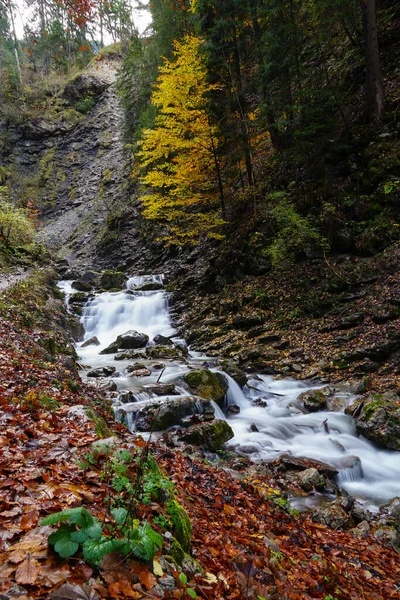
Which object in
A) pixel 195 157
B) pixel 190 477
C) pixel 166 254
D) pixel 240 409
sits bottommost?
pixel 240 409

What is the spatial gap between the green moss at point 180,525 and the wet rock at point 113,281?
60.8 feet

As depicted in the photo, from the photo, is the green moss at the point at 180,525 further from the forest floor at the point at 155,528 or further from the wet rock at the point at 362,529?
the wet rock at the point at 362,529

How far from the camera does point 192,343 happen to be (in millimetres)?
13719

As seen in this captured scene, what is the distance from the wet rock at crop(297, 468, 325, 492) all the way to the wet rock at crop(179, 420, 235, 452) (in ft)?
5.28

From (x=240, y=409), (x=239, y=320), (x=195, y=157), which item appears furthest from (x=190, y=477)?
(x=195, y=157)

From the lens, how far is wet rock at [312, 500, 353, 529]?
4707mm

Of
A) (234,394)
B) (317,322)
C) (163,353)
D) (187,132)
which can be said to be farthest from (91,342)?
(187,132)

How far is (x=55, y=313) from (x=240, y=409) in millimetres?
8643

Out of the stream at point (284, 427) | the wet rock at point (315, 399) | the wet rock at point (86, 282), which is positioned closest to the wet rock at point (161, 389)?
the stream at point (284, 427)

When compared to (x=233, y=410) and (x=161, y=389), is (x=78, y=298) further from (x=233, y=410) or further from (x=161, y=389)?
Result: (x=233, y=410)

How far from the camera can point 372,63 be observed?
1160cm

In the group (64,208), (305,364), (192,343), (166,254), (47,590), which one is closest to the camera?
(47,590)

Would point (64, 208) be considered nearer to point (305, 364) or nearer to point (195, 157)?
point (195, 157)

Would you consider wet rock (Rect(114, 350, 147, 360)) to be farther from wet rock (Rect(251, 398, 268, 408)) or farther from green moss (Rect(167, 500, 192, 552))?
green moss (Rect(167, 500, 192, 552))
